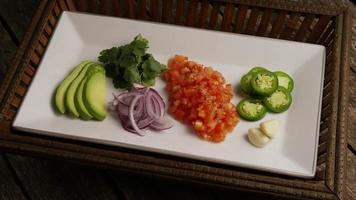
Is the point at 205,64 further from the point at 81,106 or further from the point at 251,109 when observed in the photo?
the point at 81,106

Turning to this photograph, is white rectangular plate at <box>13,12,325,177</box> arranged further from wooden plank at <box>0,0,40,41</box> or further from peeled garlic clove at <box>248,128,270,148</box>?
wooden plank at <box>0,0,40,41</box>

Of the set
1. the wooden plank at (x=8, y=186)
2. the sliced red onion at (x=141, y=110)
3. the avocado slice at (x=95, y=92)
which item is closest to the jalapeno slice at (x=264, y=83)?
the sliced red onion at (x=141, y=110)

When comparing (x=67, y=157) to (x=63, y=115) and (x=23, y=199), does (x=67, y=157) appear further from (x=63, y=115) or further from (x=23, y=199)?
(x=23, y=199)

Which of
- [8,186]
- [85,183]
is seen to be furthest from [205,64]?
[8,186]

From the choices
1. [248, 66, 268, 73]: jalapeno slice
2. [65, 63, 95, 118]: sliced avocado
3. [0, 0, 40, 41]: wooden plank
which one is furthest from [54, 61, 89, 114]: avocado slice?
[248, 66, 268, 73]: jalapeno slice

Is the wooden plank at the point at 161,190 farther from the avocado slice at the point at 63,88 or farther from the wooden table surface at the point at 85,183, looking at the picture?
the avocado slice at the point at 63,88

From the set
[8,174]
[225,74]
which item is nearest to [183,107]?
[225,74]
